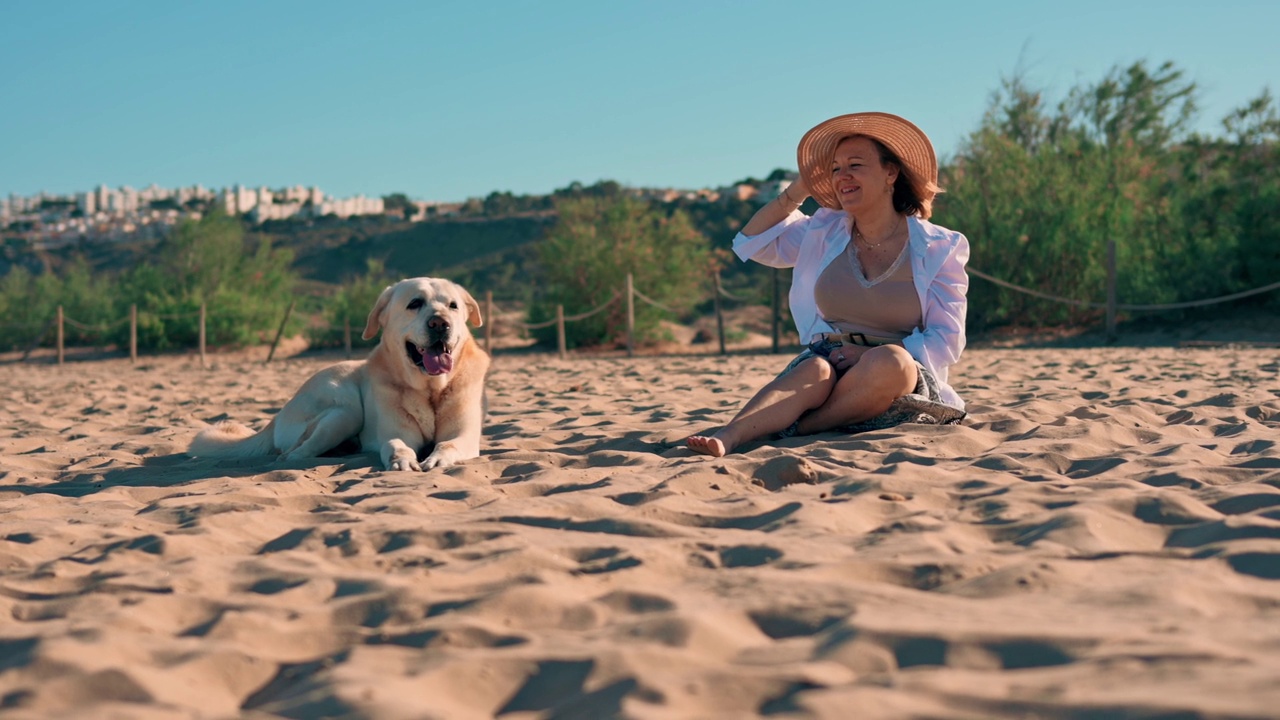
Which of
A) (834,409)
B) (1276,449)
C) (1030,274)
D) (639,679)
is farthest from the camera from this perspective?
(1030,274)

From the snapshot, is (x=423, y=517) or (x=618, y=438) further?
(x=618, y=438)

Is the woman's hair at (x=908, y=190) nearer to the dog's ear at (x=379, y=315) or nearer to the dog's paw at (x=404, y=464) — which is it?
the dog's ear at (x=379, y=315)

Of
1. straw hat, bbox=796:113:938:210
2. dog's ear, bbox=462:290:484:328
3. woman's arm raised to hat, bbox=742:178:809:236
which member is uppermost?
straw hat, bbox=796:113:938:210

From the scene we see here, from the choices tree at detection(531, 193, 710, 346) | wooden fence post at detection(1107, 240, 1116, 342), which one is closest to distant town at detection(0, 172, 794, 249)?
tree at detection(531, 193, 710, 346)

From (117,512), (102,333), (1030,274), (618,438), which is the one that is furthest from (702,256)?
(117,512)

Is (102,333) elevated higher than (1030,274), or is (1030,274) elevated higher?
(1030,274)

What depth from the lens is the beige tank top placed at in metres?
4.62

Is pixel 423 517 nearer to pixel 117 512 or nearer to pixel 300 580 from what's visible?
pixel 300 580

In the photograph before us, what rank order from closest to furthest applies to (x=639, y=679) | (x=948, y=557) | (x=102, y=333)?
(x=639, y=679)
(x=948, y=557)
(x=102, y=333)

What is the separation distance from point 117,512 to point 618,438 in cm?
215

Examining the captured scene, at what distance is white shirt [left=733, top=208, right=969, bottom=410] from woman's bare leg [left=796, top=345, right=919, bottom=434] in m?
0.19

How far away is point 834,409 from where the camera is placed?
4656 mm

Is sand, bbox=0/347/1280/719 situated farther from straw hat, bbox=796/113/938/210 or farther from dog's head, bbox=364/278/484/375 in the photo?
straw hat, bbox=796/113/938/210

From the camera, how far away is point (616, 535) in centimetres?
299
